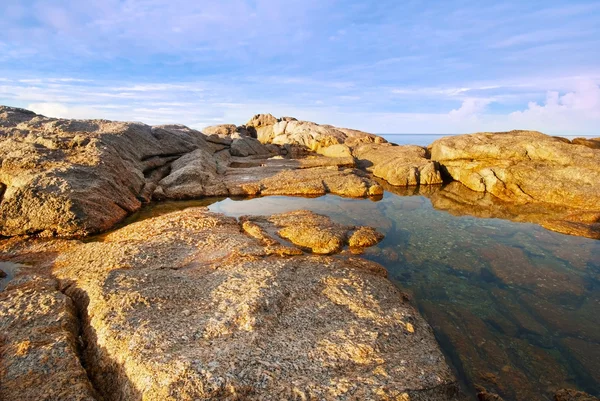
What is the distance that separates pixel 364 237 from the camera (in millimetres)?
13906

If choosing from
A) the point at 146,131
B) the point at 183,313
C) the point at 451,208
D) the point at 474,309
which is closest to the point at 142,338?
the point at 183,313

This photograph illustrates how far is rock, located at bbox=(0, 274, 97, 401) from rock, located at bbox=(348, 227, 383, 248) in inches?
392

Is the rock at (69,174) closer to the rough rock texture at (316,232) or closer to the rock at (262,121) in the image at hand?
the rough rock texture at (316,232)

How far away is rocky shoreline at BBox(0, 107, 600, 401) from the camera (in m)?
5.35

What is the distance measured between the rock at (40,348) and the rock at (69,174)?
6.89 metres

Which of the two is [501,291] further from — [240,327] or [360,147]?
[360,147]

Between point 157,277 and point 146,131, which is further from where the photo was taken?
point 146,131

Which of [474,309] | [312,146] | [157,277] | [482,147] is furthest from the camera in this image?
[312,146]

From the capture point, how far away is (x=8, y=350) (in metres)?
5.70

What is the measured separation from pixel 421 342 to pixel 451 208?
1537cm

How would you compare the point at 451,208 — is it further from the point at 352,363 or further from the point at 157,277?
the point at 157,277

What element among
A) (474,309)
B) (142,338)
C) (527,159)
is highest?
(527,159)

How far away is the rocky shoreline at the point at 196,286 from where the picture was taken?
211 inches

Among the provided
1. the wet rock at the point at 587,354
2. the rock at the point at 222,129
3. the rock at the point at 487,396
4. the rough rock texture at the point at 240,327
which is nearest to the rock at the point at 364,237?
the rough rock texture at the point at 240,327
